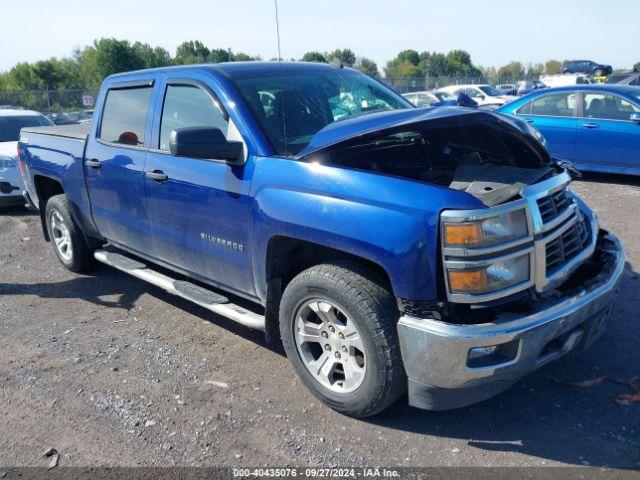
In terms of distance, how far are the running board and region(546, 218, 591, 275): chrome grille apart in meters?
1.73

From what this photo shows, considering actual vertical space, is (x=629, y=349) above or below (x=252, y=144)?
below

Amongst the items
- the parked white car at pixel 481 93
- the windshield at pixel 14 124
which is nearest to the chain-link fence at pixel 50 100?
the windshield at pixel 14 124

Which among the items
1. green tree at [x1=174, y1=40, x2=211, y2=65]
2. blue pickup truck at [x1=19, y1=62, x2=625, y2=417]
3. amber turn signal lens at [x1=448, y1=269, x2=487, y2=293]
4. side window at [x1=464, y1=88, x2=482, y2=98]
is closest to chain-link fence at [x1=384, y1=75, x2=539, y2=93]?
side window at [x1=464, y1=88, x2=482, y2=98]

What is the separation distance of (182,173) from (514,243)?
89.1 inches

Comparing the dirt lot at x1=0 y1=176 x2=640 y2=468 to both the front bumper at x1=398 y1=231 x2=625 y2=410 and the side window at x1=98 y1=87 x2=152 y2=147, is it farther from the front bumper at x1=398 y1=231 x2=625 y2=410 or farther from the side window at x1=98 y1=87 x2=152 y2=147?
the side window at x1=98 y1=87 x2=152 y2=147

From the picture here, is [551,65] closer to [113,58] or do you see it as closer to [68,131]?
[113,58]

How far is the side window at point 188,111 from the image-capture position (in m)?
3.84

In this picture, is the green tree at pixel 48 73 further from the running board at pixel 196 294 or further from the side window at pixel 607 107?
the running board at pixel 196 294

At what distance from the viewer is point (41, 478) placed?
2.91 meters

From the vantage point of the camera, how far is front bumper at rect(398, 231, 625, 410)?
2.68 meters

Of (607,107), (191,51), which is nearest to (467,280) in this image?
(607,107)

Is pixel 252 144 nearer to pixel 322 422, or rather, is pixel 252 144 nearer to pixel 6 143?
pixel 322 422

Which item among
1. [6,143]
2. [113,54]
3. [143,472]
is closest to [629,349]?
[143,472]

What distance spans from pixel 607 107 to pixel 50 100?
81.6 feet
